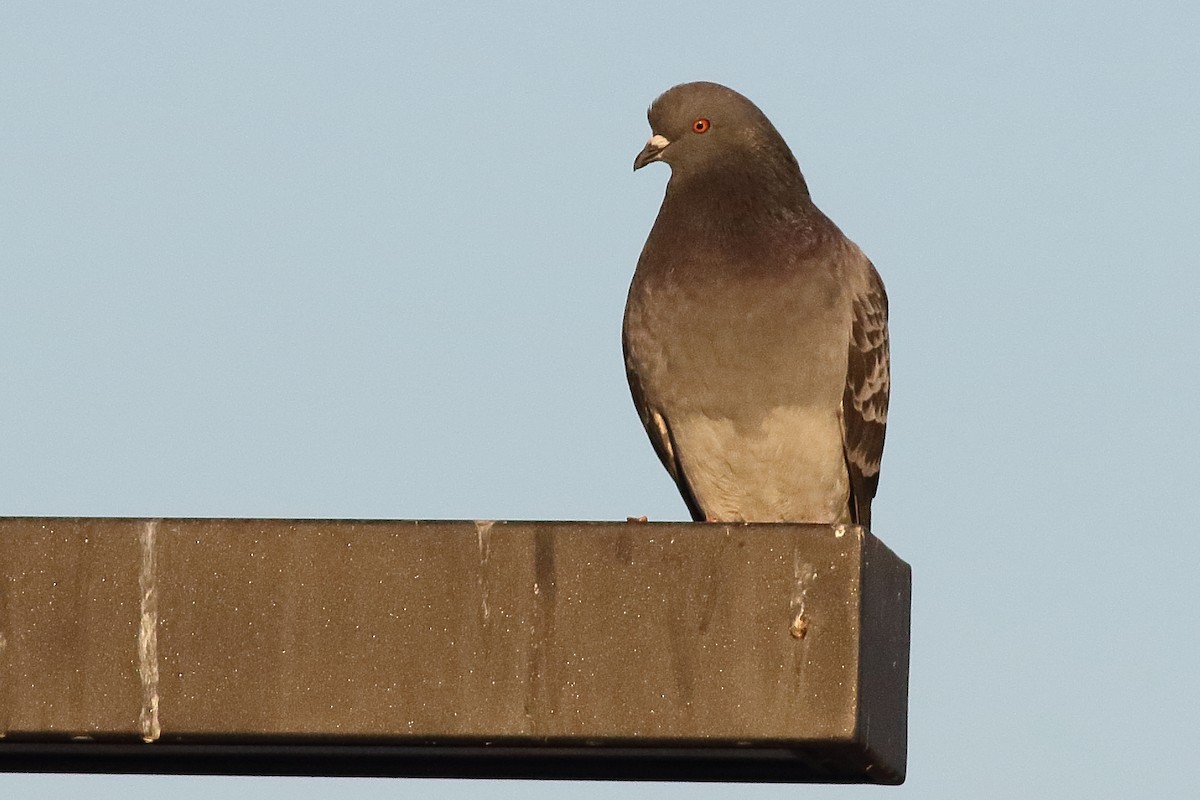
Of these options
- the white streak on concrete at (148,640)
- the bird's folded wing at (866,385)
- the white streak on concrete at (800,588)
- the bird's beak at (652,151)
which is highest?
the bird's beak at (652,151)

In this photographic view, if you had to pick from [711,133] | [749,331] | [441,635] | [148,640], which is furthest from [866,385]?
[148,640]

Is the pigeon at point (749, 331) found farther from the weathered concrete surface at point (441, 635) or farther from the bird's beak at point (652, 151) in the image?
the weathered concrete surface at point (441, 635)

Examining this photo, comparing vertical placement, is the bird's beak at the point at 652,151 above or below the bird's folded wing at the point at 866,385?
above

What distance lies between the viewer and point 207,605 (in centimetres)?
573

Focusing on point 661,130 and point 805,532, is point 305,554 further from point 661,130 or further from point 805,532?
point 661,130

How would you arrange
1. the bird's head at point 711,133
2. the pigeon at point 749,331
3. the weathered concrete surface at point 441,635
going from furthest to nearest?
the bird's head at point 711,133
the pigeon at point 749,331
the weathered concrete surface at point 441,635

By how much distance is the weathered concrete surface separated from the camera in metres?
5.59

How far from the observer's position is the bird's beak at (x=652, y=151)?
30.9 feet

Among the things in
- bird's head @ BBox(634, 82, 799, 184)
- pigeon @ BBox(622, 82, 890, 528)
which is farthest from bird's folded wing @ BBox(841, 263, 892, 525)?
bird's head @ BBox(634, 82, 799, 184)

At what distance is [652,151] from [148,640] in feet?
14.5

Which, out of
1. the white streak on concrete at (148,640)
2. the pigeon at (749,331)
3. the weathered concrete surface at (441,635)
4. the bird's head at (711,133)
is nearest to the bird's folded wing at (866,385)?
the pigeon at (749,331)

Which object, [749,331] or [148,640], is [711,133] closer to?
[749,331]

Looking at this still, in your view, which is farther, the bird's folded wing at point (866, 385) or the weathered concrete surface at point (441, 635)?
the bird's folded wing at point (866, 385)

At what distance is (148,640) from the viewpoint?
571 cm
